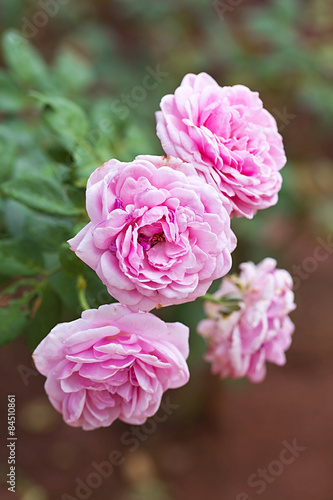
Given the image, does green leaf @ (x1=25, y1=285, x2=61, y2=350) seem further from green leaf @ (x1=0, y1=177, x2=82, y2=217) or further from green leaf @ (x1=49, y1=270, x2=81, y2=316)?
green leaf @ (x1=0, y1=177, x2=82, y2=217)

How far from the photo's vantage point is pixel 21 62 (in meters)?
1.40

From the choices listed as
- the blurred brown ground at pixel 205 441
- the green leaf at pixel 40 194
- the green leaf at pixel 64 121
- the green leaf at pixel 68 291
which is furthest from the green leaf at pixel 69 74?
the blurred brown ground at pixel 205 441

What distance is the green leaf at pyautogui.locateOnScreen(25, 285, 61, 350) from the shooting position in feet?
3.28

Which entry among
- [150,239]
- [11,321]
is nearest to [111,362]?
[150,239]

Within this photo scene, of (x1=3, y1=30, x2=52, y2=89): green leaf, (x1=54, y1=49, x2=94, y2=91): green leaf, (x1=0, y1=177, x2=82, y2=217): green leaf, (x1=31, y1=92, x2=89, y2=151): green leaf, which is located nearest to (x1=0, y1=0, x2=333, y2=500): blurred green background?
(x1=54, y1=49, x2=94, y2=91): green leaf

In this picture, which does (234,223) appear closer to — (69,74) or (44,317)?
(69,74)

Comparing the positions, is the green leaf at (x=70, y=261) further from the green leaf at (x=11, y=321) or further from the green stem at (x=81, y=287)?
the green leaf at (x=11, y=321)

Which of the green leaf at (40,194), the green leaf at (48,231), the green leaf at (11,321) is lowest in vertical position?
the green leaf at (11,321)

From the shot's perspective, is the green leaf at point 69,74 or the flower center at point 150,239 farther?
the green leaf at point 69,74

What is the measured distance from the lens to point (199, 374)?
246 centimetres

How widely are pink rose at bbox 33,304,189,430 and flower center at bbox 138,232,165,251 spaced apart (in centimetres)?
9

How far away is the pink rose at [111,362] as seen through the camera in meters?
0.77

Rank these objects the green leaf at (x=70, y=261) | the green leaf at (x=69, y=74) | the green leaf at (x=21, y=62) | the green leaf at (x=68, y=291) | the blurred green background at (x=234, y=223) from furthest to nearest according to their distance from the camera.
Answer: the blurred green background at (x=234, y=223) → the green leaf at (x=69, y=74) → the green leaf at (x=21, y=62) → the green leaf at (x=68, y=291) → the green leaf at (x=70, y=261)

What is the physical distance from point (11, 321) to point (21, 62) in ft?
2.25
